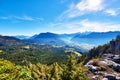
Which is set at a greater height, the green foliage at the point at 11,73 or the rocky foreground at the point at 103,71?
the green foliage at the point at 11,73

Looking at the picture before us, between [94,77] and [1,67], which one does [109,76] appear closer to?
[94,77]

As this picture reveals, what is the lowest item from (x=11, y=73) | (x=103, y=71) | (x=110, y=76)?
(x=110, y=76)

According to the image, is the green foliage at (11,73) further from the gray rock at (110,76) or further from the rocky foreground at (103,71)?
the gray rock at (110,76)

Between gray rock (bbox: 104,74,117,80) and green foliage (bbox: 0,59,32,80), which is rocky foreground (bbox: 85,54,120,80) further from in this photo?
green foliage (bbox: 0,59,32,80)

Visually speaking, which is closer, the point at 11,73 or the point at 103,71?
the point at 11,73

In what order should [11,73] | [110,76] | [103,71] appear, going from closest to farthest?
1. [11,73]
2. [110,76]
3. [103,71]

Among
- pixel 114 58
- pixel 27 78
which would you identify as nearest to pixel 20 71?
pixel 27 78

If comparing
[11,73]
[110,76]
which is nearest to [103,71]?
[110,76]

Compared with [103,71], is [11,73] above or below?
above

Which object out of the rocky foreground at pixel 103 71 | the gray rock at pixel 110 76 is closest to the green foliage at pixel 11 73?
the rocky foreground at pixel 103 71

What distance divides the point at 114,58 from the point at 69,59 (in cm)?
2641

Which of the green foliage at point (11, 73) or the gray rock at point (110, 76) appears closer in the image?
the green foliage at point (11, 73)

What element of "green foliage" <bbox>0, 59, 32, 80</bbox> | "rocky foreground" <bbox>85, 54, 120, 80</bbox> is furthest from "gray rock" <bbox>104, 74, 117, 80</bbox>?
"green foliage" <bbox>0, 59, 32, 80</bbox>

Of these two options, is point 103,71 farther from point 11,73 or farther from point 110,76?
point 11,73
